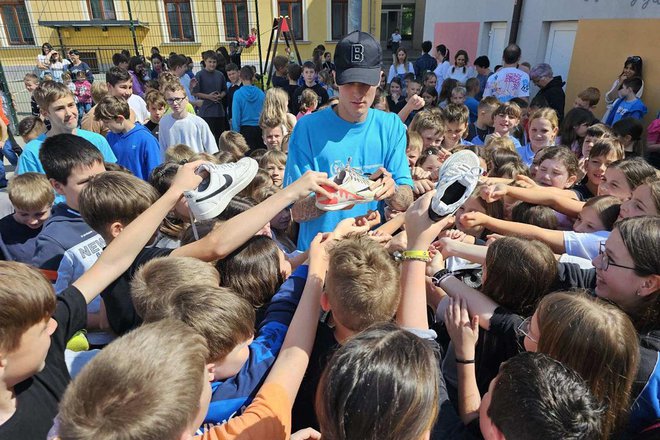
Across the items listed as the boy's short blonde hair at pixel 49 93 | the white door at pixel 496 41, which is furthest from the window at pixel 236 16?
the boy's short blonde hair at pixel 49 93

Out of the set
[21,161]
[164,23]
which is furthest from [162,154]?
[164,23]

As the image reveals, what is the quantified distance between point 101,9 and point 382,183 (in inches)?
869

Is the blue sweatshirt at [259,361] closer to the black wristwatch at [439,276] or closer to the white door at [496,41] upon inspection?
the black wristwatch at [439,276]

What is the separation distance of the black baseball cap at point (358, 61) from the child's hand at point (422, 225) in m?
0.90

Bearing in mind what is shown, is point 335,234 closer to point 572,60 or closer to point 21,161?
point 21,161

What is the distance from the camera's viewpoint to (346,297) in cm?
151

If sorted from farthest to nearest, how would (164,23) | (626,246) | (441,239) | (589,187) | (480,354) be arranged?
1. (164,23)
2. (589,187)
3. (441,239)
4. (480,354)
5. (626,246)

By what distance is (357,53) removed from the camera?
7.34 ft

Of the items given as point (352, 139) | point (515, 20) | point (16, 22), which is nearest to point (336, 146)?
point (352, 139)

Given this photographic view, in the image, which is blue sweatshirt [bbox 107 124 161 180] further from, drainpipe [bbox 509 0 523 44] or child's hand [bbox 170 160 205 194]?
drainpipe [bbox 509 0 523 44]

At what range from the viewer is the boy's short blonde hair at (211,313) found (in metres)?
1.42

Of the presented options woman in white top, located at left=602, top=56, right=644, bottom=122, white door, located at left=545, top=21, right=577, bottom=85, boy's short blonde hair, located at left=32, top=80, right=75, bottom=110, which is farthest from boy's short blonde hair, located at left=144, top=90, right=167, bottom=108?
white door, located at left=545, top=21, right=577, bottom=85

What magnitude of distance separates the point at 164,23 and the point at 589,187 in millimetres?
20354

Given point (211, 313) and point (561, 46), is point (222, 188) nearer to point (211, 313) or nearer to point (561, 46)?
point (211, 313)
